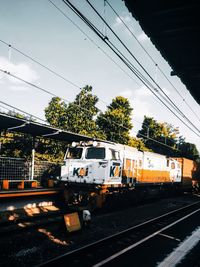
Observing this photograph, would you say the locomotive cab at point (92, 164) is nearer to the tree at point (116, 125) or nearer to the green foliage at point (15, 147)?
the green foliage at point (15, 147)

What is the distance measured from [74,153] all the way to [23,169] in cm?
297

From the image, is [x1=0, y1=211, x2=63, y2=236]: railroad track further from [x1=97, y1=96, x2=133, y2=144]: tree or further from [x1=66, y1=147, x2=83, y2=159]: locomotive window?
[x1=97, y1=96, x2=133, y2=144]: tree

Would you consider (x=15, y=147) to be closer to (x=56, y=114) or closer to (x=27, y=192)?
(x=27, y=192)

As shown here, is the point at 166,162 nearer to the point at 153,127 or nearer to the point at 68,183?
the point at 68,183

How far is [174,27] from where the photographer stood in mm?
5691

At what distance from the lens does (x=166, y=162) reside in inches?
925

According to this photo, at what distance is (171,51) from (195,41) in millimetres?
600

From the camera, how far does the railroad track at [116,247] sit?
756 cm

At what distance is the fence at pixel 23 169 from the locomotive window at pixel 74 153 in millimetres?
1623

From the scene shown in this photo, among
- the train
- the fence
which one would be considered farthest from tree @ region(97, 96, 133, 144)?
the fence

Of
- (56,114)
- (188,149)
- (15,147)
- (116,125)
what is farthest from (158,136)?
(15,147)

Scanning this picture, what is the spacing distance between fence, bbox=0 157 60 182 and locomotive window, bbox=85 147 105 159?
112 inches

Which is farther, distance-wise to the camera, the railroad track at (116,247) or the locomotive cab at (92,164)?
the locomotive cab at (92,164)

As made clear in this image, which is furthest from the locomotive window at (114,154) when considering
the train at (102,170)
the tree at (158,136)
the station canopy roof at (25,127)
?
the tree at (158,136)
